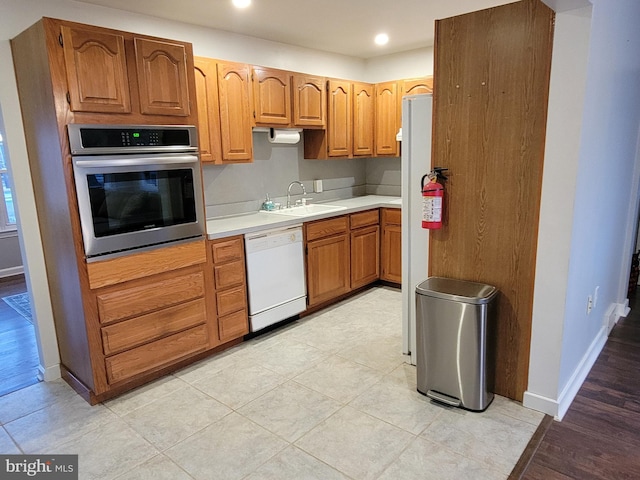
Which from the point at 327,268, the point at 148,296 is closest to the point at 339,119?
the point at 327,268

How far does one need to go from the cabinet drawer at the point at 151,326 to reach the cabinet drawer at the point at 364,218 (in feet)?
5.96

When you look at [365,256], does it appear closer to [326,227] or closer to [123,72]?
[326,227]

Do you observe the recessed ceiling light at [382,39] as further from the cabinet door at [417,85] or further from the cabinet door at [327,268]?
the cabinet door at [327,268]

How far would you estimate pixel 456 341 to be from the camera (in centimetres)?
236

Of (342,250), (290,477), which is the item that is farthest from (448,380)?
(342,250)

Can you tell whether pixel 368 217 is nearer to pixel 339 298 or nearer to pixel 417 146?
pixel 339 298

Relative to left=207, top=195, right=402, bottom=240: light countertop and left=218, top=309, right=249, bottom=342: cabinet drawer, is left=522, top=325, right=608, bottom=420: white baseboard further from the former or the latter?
left=207, top=195, right=402, bottom=240: light countertop

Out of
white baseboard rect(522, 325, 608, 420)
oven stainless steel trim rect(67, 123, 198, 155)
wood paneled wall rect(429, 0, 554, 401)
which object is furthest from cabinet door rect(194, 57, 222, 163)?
white baseboard rect(522, 325, 608, 420)

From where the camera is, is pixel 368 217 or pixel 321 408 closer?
pixel 321 408

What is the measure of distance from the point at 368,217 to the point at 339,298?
0.89 metres

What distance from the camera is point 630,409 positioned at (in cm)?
243

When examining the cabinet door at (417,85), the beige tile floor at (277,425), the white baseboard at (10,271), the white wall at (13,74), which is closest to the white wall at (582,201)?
the beige tile floor at (277,425)

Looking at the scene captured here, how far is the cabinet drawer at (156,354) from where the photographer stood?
265 centimetres

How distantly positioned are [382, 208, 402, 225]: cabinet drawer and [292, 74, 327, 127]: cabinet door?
3.69ft
